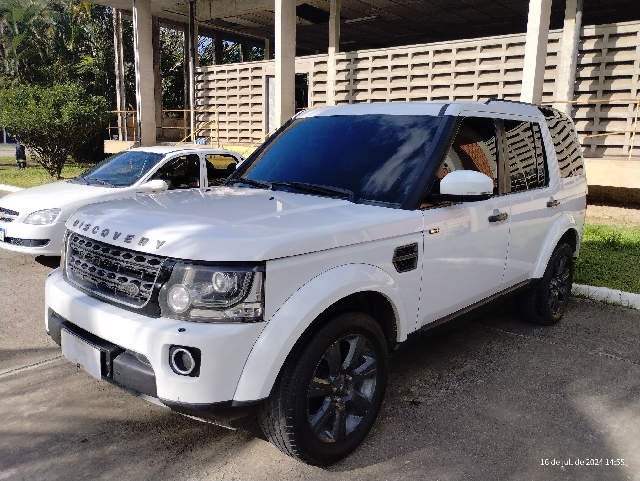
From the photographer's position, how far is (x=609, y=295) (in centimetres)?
557

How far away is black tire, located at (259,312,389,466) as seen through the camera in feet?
7.94

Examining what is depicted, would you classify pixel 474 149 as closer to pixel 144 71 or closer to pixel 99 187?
pixel 99 187

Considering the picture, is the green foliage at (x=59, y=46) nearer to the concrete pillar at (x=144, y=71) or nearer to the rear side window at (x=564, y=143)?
the concrete pillar at (x=144, y=71)

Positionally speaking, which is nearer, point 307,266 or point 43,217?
point 307,266

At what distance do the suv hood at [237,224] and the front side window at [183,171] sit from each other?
13.0 feet

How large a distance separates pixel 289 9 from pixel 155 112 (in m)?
7.70

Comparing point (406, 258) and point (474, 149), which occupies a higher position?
point (474, 149)

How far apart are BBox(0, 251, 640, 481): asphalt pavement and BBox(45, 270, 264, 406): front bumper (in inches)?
23.5

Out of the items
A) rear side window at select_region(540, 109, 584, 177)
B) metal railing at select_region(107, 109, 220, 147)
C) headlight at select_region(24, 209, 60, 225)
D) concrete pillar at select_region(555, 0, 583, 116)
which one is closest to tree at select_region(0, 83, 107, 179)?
metal railing at select_region(107, 109, 220, 147)

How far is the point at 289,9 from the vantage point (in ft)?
45.3

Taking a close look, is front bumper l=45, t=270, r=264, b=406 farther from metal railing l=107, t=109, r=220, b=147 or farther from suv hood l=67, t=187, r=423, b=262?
metal railing l=107, t=109, r=220, b=147

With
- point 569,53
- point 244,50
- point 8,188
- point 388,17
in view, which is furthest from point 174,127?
point 569,53

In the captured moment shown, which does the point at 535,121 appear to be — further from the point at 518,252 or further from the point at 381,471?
the point at 381,471

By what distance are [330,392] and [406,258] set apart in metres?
0.84
